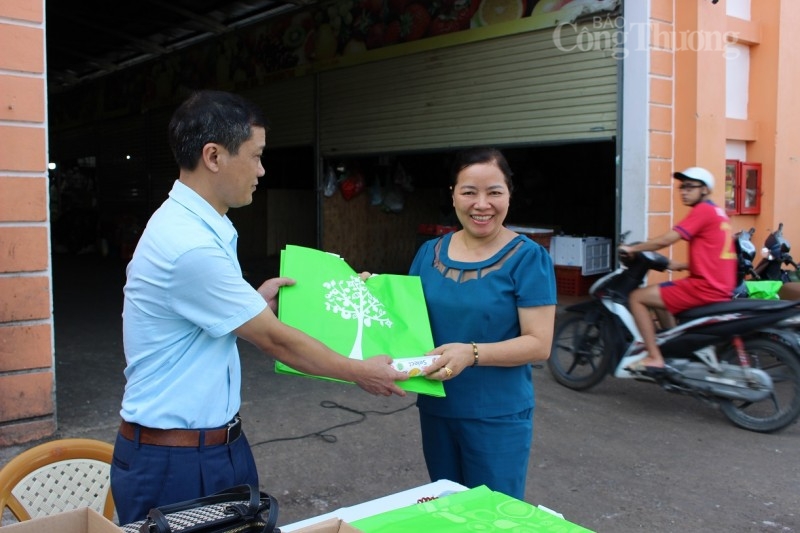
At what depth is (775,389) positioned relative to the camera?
5320 mm

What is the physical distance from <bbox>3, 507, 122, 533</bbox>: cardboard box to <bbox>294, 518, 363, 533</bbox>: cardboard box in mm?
362

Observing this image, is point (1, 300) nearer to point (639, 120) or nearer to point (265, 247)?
point (639, 120)

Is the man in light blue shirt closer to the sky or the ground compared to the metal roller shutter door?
closer to the ground

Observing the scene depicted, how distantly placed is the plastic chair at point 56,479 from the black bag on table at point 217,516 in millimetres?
867

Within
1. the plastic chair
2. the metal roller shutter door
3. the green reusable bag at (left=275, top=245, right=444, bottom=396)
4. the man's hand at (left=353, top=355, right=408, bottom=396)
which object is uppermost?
the metal roller shutter door

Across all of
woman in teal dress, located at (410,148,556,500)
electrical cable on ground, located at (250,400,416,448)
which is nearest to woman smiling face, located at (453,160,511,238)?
woman in teal dress, located at (410,148,556,500)

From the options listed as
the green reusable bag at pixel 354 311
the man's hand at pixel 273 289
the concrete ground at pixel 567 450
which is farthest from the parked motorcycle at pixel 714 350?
the man's hand at pixel 273 289

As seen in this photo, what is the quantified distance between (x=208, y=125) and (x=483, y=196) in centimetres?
94

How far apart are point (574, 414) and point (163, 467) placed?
4231 mm

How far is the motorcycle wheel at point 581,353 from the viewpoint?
5980 mm

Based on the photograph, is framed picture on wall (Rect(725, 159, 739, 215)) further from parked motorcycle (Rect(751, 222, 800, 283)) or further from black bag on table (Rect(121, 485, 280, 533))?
black bag on table (Rect(121, 485, 280, 533))

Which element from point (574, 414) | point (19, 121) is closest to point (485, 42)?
point (574, 414)

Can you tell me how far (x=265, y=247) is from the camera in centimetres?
1528

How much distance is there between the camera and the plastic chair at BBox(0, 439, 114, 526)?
2178mm
